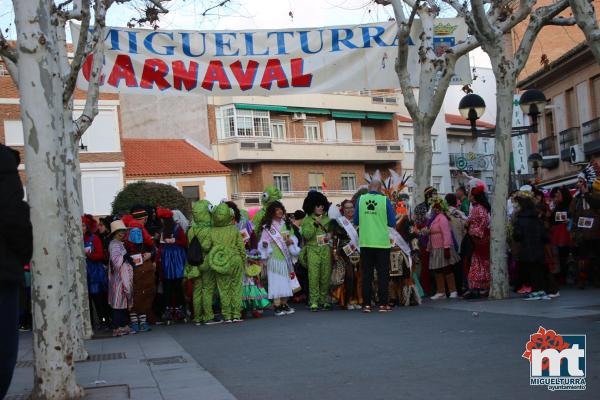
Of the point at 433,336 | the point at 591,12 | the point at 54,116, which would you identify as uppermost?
the point at 591,12

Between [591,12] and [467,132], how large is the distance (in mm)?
68502

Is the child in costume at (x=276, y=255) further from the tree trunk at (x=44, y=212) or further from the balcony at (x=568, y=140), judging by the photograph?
the balcony at (x=568, y=140)

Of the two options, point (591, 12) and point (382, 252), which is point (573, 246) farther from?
point (591, 12)

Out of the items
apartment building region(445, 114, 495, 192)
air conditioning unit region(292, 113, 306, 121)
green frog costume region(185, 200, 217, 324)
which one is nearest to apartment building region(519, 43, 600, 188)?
air conditioning unit region(292, 113, 306, 121)

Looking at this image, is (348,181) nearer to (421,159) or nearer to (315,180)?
(315,180)

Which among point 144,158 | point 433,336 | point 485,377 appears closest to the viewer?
point 485,377

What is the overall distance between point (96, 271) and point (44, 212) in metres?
7.73

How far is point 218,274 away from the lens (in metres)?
14.5

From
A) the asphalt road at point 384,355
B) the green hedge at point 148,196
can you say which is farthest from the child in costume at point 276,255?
the green hedge at point 148,196

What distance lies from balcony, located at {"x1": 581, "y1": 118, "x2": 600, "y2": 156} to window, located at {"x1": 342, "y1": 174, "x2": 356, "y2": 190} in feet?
90.5

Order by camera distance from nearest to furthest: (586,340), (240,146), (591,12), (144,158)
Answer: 1. (586,340)
2. (591,12)
3. (144,158)
4. (240,146)

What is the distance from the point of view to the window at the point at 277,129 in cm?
6159

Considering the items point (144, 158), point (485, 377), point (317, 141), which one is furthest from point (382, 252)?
point (317, 141)

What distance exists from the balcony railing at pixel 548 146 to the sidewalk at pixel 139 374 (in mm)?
34574
